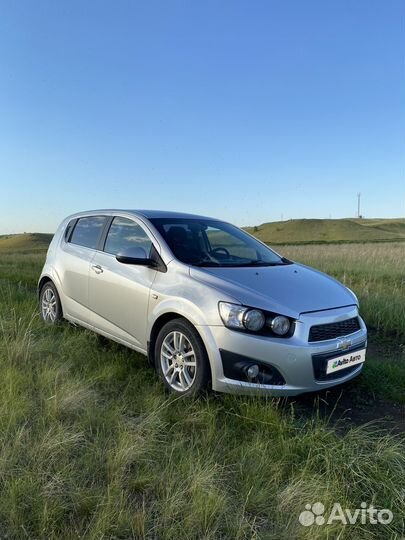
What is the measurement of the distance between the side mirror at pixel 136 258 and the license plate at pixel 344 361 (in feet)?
6.00

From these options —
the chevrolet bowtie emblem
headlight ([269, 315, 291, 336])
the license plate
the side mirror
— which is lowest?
the license plate

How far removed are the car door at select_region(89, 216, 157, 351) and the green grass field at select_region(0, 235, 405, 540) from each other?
51cm

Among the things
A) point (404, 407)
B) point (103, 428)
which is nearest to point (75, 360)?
point (103, 428)

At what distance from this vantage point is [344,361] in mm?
3641

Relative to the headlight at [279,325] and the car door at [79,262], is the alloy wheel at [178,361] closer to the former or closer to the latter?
the headlight at [279,325]

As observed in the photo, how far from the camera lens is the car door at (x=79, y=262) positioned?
17.0 ft

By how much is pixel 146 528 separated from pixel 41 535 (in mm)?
495

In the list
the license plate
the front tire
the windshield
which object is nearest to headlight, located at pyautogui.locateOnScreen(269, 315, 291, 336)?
the license plate

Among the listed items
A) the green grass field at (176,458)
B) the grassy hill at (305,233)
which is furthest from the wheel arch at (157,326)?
the grassy hill at (305,233)

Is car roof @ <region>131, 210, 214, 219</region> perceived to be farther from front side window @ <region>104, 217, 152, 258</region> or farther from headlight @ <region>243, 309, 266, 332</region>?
headlight @ <region>243, 309, 266, 332</region>

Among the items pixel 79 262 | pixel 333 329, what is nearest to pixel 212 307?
pixel 333 329

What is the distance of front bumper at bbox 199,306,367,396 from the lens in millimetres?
3305

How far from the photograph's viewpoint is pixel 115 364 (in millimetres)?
4383

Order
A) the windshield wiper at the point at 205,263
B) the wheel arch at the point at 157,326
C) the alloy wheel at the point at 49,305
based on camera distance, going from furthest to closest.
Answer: the alloy wheel at the point at 49,305, the windshield wiper at the point at 205,263, the wheel arch at the point at 157,326
